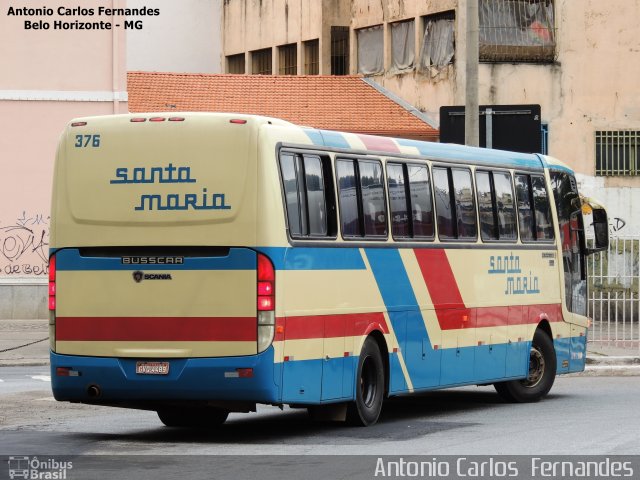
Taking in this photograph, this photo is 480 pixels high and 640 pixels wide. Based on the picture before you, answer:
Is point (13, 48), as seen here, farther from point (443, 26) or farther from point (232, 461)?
point (232, 461)

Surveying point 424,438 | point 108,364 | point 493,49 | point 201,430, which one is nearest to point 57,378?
point 108,364

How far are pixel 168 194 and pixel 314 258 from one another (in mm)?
1469

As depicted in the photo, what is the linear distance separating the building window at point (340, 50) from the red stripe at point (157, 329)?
3696 centimetres

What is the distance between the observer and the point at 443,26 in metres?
44.8

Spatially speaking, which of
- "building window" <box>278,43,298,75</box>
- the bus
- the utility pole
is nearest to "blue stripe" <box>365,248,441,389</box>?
the bus

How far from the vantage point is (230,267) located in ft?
46.4

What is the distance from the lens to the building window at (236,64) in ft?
187

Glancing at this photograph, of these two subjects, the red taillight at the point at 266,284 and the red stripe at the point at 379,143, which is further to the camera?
the red stripe at the point at 379,143

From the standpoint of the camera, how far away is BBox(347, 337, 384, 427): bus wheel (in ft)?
51.2

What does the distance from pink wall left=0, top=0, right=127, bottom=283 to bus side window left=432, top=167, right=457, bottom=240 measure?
17058 mm

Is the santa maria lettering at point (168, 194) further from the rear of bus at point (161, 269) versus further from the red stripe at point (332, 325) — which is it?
the red stripe at point (332, 325)

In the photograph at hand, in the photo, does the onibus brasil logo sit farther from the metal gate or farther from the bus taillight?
the metal gate

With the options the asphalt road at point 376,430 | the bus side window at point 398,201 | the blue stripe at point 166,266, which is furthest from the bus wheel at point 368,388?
the blue stripe at point 166,266

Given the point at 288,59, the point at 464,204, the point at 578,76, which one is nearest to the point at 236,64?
the point at 288,59
